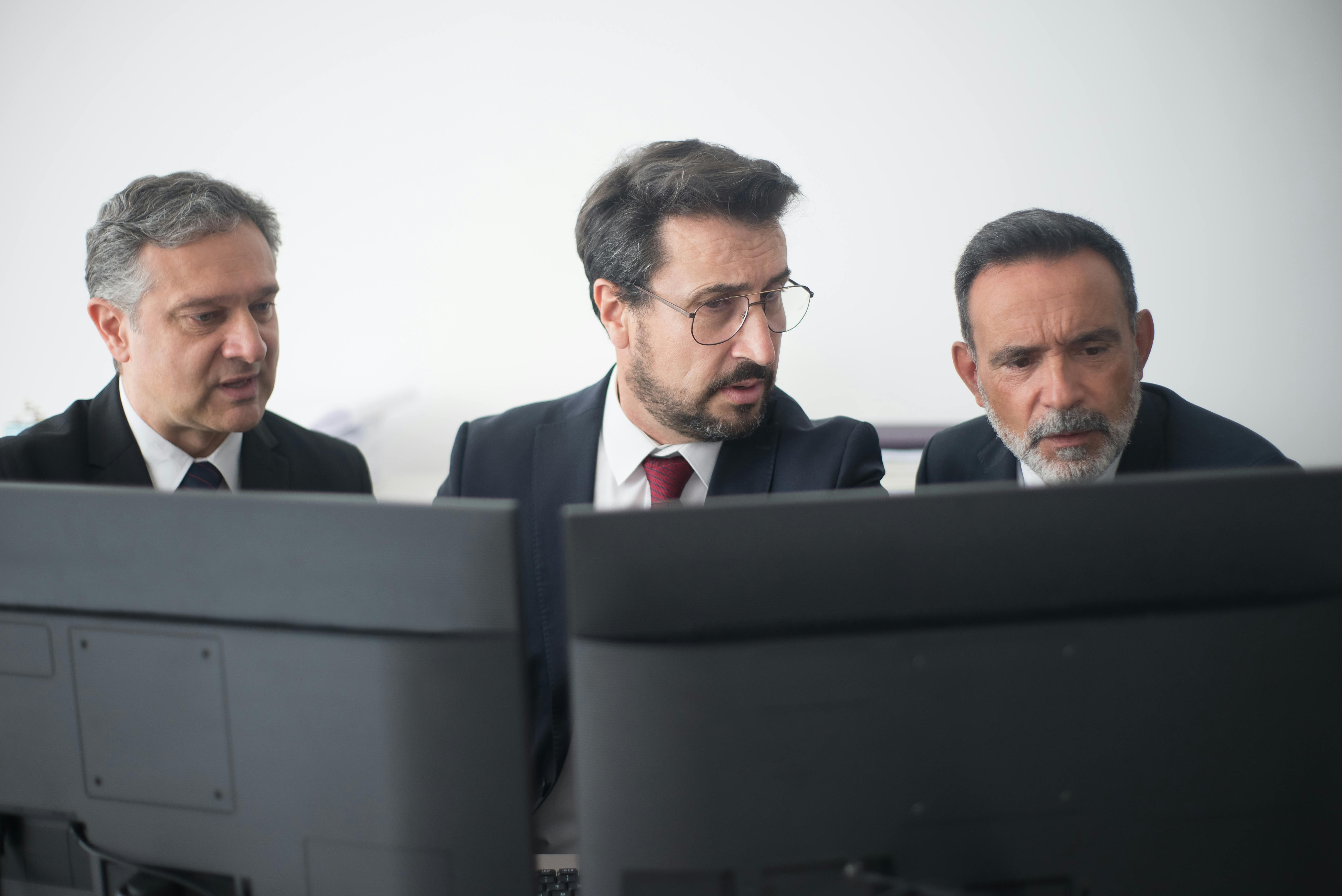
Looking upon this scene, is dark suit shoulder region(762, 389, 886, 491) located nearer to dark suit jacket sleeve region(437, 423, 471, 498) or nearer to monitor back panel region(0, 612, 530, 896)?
dark suit jacket sleeve region(437, 423, 471, 498)

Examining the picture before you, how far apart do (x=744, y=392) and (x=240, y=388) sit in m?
1.00

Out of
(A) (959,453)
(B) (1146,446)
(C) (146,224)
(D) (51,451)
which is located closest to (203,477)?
(D) (51,451)

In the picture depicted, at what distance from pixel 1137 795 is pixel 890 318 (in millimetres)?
2075

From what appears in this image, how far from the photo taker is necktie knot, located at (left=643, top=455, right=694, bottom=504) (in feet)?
5.87

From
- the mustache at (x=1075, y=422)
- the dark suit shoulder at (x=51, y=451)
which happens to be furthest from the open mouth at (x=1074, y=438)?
the dark suit shoulder at (x=51, y=451)

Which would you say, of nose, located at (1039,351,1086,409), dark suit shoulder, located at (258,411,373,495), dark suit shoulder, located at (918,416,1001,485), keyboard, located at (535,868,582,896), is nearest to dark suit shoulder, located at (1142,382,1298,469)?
nose, located at (1039,351,1086,409)

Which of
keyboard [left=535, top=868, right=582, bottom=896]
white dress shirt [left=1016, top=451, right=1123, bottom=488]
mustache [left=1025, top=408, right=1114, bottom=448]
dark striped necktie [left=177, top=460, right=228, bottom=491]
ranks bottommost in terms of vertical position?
keyboard [left=535, top=868, right=582, bottom=896]

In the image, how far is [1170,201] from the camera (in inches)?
102

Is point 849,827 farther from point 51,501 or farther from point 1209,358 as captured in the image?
point 1209,358

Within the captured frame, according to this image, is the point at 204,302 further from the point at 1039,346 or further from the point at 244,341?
the point at 1039,346

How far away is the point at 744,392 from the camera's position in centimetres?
179

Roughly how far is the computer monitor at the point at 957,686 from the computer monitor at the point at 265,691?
0.08m

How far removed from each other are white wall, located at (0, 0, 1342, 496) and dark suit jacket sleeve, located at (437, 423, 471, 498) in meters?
1.00

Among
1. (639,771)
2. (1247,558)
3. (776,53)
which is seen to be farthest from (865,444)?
Answer: (776,53)
